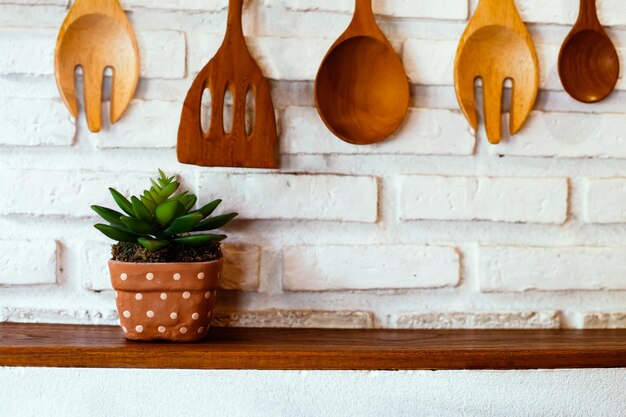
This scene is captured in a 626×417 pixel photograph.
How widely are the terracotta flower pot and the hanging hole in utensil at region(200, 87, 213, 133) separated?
0.20 meters

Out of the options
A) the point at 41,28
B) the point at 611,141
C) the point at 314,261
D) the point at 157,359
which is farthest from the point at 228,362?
the point at 611,141

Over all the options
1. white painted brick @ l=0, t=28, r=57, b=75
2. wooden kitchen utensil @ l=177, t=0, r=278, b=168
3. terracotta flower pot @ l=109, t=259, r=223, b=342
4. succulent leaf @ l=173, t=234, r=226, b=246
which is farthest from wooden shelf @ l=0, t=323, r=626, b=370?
white painted brick @ l=0, t=28, r=57, b=75

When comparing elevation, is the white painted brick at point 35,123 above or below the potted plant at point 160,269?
above

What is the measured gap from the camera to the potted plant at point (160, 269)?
0.77 meters

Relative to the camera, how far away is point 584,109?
3.04 feet

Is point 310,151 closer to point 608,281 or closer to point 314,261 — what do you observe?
point 314,261

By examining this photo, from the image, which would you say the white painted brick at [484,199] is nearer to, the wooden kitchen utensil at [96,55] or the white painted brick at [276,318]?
the white painted brick at [276,318]

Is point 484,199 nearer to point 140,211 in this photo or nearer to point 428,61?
point 428,61

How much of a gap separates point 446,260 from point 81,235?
0.49m

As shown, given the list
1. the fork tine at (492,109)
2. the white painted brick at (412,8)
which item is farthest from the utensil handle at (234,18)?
the fork tine at (492,109)

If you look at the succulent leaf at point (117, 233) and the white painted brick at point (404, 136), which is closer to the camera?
the succulent leaf at point (117, 233)

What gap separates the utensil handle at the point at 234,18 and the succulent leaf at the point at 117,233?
11.2 inches

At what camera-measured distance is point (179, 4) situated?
875mm

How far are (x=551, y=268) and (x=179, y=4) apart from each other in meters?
0.62
